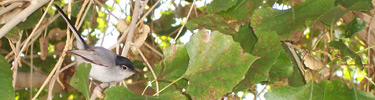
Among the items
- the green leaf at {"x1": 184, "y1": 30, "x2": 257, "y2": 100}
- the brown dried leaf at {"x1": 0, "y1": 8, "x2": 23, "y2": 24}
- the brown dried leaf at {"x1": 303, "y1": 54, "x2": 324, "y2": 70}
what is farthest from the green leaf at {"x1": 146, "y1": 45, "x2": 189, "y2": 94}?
the brown dried leaf at {"x1": 0, "y1": 8, "x2": 23, "y2": 24}

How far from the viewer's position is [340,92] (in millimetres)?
907

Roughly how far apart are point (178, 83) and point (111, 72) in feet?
0.46

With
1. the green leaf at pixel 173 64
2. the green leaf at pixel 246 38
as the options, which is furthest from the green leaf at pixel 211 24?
the green leaf at pixel 173 64

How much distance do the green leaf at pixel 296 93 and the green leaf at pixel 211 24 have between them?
A: 0.69ft

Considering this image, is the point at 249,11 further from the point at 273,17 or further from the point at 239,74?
the point at 239,74

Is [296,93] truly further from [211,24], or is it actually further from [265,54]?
[211,24]

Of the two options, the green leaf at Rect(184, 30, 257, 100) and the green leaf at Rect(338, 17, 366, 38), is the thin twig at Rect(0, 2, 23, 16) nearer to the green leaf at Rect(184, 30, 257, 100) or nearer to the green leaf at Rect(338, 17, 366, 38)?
the green leaf at Rect(184, 30, 257, 100)

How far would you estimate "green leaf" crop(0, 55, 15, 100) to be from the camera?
2.95 ft

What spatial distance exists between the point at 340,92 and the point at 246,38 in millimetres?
244

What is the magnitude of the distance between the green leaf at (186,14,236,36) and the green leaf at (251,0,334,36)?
0.29ft

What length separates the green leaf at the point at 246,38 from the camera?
105cm

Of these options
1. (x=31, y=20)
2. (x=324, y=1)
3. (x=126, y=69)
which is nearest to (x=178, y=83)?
(x=126, y=69)

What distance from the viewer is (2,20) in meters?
1.09

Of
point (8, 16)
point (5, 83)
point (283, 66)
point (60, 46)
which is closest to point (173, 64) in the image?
point (283, 66)
